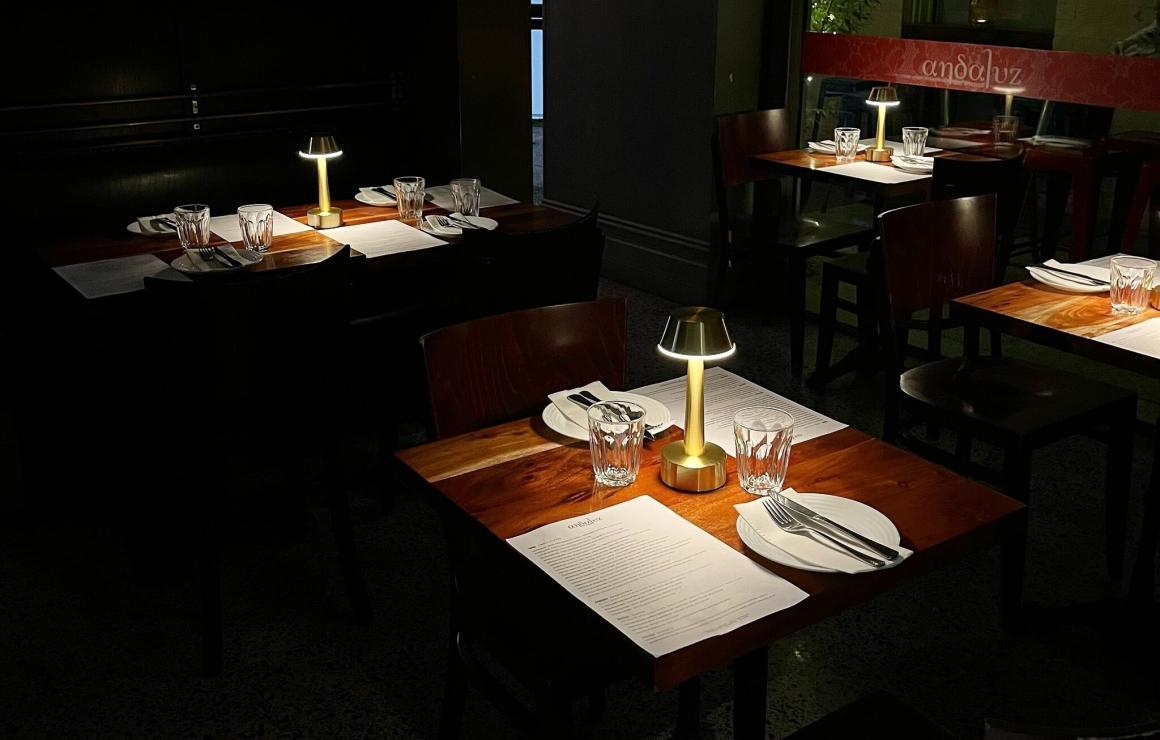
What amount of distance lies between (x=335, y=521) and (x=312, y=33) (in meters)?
2.27

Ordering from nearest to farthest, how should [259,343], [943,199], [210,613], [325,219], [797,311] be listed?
[259,343] < [210,613] < [325,219] < [943,199] < [797,311]

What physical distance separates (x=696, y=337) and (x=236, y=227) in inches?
83.0

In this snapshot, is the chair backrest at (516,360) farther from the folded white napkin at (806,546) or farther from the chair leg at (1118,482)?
the chair leg at (1118,482)

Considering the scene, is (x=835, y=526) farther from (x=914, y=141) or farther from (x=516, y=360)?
(x=914, y=141)

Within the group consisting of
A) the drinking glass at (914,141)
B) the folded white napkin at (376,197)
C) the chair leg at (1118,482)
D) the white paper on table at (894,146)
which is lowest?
the chair leg at (1118,482)

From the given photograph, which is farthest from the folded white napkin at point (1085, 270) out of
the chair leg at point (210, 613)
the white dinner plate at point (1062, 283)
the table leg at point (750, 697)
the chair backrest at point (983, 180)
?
the chair leg at point (210, 613)

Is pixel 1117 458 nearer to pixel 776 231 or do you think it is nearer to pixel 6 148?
pixel 776 231

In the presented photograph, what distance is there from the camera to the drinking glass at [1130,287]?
2.51 meters

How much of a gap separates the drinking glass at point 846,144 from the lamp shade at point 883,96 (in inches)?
7.1

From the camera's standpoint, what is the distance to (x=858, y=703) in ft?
5.32

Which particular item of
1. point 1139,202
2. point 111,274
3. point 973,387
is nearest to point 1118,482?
point 973,387

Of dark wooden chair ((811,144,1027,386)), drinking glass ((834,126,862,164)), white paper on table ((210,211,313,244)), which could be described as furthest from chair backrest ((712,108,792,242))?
white paper on table ((210,211,313,244))

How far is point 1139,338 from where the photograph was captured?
239 centimetres

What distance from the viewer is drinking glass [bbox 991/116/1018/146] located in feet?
13.4
